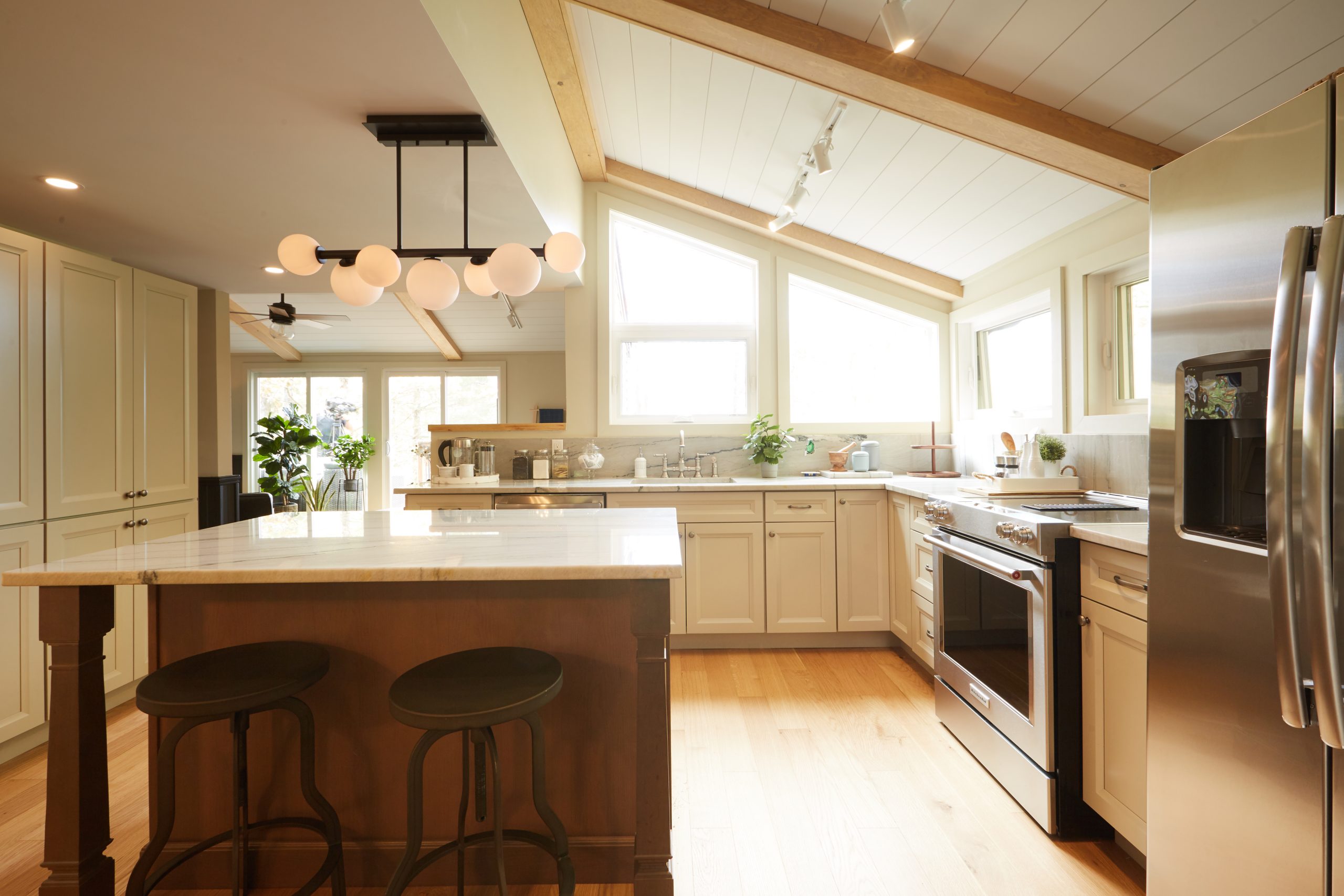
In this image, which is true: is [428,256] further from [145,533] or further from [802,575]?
[802,575]

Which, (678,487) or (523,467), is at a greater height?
(523,467)

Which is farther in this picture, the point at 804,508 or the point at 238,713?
the point at 804,508

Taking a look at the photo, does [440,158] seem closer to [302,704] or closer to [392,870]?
[302,704]

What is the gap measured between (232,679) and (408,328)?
670cm

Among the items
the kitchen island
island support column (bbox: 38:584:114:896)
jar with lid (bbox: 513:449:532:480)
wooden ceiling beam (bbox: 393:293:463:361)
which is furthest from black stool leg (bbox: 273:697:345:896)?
wooden ceiling beam (bbox: 393:293:463:361)

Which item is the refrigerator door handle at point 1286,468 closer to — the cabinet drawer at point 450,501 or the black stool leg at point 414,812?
the black stool leg at point 414,812

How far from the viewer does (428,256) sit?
204 centimetres

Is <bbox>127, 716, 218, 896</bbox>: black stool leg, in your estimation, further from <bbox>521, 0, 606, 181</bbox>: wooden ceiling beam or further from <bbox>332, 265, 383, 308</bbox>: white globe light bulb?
<bbox>521, 0, 606, 181</bbox>: wooden ceiling beam

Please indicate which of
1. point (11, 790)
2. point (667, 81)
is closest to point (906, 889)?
point (11, 790)

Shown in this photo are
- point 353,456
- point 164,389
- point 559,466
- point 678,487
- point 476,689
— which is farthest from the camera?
point 353,456

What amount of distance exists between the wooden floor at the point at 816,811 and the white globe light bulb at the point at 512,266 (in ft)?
5.54

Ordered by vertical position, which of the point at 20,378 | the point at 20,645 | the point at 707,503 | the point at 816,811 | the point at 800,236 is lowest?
the point at 816,811

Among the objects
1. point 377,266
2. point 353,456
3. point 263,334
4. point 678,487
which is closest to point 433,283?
point 377,266

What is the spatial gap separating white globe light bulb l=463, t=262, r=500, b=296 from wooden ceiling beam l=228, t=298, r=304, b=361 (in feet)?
18.8
